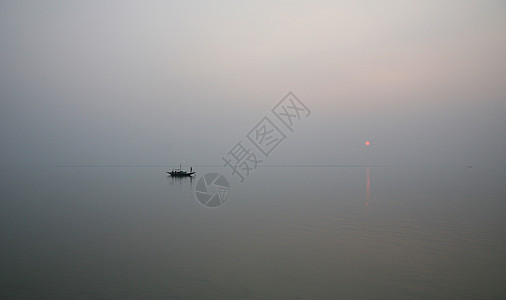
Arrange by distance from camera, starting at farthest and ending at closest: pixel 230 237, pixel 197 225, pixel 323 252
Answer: pixel 197 225, pixel 230 237, pixel 323 252

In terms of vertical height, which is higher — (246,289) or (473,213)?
(473,213)

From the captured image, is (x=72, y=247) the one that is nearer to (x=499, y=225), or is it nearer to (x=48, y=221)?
(x=48, y=221)

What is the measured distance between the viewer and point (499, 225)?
4097cm

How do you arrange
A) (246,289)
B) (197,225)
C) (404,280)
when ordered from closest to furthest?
(246,289)
(404,280)
(197,225)

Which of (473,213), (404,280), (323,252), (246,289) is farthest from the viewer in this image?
(473,213)

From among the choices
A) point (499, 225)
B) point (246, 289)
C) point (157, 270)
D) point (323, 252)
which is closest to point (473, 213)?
point (499, 225)

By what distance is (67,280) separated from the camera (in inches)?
837

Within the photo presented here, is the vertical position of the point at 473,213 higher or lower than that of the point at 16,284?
higher

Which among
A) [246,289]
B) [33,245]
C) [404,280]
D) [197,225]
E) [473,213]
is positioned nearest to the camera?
[246,289]

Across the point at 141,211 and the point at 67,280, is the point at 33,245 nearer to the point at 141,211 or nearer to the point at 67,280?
the point at 67,280

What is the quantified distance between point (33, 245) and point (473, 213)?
58.9 metres

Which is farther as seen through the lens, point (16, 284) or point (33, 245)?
point (33, 245)

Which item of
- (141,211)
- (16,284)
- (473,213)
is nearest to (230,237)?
(16,284)

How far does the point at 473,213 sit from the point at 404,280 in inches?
1481
